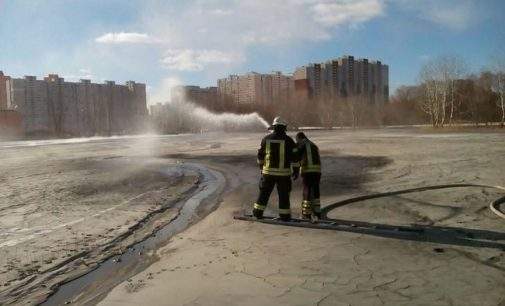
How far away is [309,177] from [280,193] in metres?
0.64

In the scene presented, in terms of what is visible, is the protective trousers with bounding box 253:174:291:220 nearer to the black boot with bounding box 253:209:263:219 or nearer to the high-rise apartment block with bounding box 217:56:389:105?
the black boot with bounding box 253:209:263:219

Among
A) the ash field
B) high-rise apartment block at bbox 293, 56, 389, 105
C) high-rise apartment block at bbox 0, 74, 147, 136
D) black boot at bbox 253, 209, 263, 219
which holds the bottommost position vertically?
the ash field

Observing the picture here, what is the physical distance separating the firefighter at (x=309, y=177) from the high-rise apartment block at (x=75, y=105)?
6936 centimetres

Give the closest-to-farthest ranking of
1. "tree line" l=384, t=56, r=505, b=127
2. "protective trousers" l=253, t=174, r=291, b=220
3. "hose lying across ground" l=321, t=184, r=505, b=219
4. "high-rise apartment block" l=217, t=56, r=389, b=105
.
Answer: "protective trousers" l=253, t=174, r=291, b=220
"hose lying across ground" l=321, t=184, r=505, b=219
"tree line" l=384, t=56, r=505, b=127
"high-rise apartment block" l=217, t=56, r=389, b=105

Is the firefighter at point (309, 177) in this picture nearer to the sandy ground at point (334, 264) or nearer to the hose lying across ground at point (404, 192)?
the hose lying across ground at point (404, 192)

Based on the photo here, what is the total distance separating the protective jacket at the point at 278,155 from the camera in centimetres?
769

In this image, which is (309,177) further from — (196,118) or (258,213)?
(196,118)

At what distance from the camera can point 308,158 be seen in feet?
26.1

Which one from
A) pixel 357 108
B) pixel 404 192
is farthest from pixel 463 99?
pixel 404 192

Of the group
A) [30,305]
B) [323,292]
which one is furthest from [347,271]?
[30,305]

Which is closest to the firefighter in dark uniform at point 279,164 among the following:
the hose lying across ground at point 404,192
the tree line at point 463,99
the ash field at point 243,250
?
the ash field at point 243,250

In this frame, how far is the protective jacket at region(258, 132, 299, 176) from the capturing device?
7688 millimetres

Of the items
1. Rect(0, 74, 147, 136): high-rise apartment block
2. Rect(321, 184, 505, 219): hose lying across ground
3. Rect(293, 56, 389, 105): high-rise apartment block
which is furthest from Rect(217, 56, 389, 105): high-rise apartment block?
Rect(321, 184, 505, 219): hose lying across ground

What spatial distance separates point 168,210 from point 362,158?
429 inches
